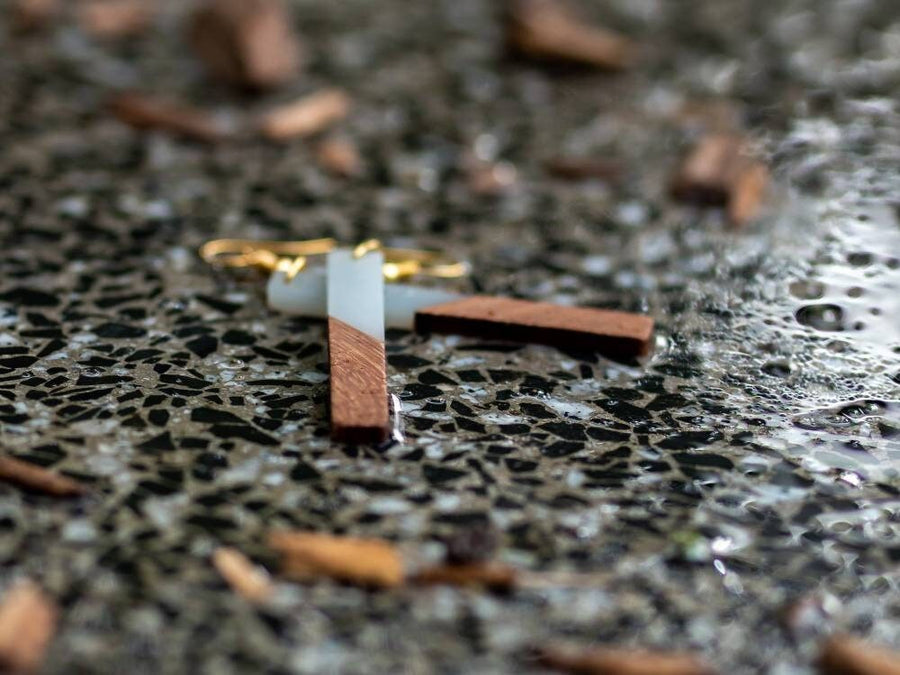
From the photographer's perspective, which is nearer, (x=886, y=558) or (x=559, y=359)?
(x=886, y=558)

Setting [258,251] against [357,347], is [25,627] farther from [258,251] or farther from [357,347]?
[258,251]

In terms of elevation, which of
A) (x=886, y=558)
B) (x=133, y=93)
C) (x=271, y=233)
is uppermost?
(x=133, y=93)

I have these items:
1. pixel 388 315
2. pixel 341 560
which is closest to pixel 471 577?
pixel 341 560

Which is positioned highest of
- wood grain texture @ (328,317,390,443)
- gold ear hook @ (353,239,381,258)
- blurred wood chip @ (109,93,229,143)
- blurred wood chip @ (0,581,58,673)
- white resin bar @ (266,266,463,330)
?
blurred wood chip @ (109,93,229,143)

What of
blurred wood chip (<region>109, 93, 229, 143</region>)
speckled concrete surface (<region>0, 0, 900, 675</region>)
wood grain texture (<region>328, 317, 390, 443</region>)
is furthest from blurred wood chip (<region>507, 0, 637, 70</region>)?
wood grain texture (<region>328, 317, 390, 443</region>)

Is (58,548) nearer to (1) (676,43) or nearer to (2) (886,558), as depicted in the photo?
(2) (886,558)

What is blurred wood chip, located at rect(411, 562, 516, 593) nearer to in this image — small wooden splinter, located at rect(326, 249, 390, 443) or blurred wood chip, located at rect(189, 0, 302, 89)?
small wooden splinter, located at rect(326, 249, 390, 443)

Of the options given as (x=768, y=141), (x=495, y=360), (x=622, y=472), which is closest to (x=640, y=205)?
(x=768, y=141)
